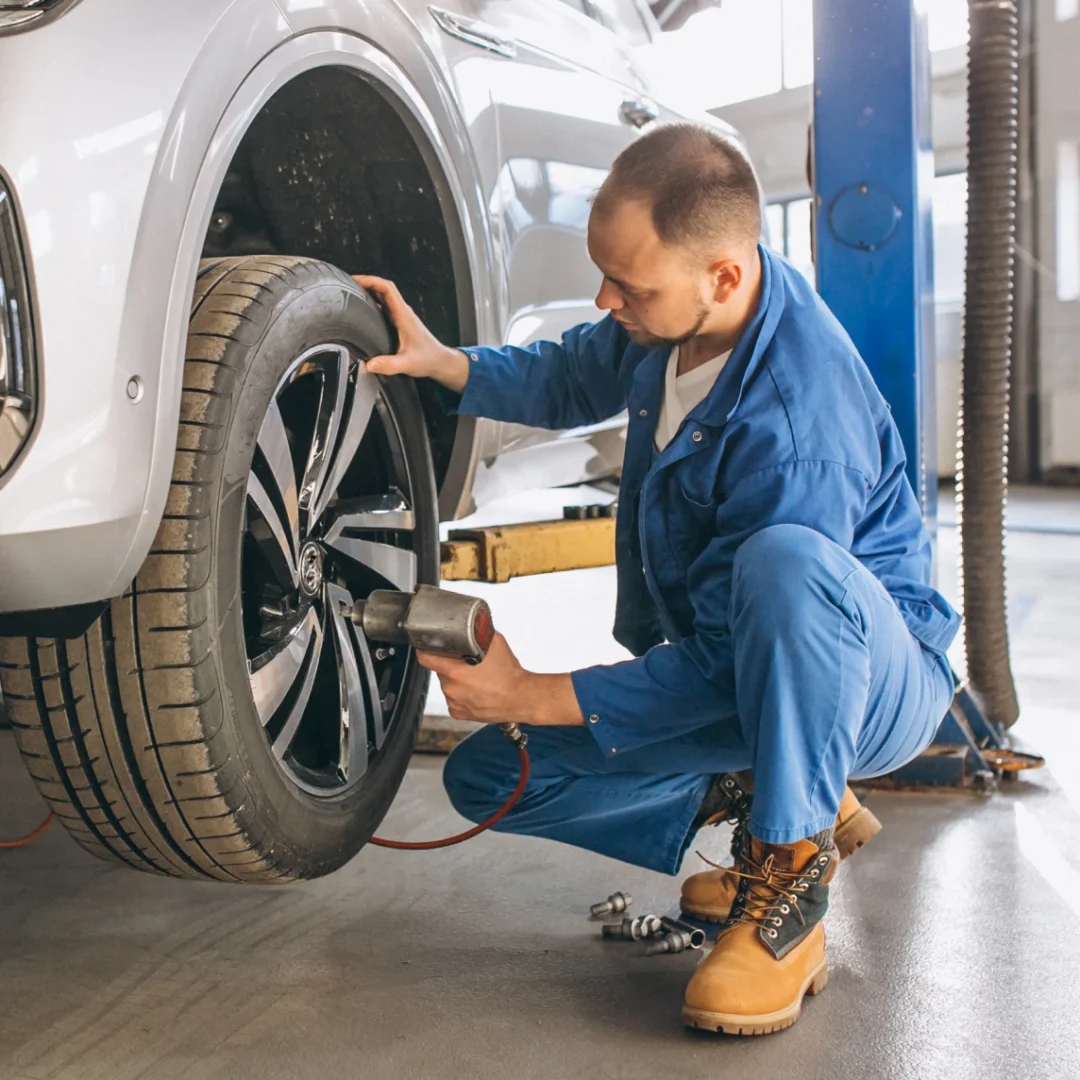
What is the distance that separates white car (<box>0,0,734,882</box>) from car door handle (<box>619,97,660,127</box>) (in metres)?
0.46

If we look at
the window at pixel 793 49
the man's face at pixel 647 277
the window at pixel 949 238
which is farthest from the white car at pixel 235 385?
the window at pixel 793 49

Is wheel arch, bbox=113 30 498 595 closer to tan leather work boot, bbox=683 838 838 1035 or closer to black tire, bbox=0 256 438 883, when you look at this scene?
black tire, bbox=0 256 438 883

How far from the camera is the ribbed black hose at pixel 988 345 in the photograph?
8.19ft

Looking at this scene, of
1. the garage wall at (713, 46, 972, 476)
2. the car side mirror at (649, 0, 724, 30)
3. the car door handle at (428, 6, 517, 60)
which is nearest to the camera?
the car door handle at (428, 6, 517, 60)

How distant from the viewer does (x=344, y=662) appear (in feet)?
5.53

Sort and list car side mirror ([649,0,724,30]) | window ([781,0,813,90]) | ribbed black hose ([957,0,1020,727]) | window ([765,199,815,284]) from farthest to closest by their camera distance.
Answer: window ([765,199,815,284]), window ([781,0,813,90]), car side mirror ([649,0,724,30]), ribbed black hose ([957,0,1020,727])

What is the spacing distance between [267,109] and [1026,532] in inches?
215

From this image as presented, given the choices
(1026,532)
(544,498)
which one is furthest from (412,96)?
(1026,532)

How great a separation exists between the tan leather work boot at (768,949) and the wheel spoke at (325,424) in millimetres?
721

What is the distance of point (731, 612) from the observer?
5.13ft

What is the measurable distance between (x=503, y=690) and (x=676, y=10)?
258 centimetres

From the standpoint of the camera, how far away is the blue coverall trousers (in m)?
1.50

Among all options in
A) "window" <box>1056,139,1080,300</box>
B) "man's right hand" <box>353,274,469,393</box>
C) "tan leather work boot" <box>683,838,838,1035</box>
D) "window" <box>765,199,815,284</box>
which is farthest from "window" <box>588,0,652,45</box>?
"window" <box>765,199,815,284</box>

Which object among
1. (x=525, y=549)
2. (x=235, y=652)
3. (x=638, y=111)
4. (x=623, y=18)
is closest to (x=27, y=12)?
(x=235, y=652)
